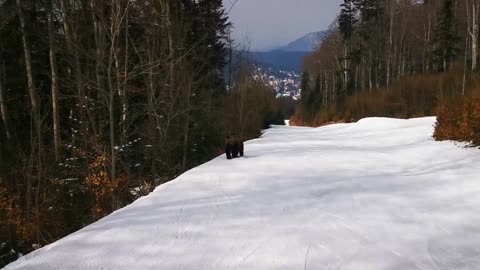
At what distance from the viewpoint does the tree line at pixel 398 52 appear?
100 feet

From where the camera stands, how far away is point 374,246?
432cm

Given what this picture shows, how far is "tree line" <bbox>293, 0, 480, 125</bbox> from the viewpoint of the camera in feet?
100

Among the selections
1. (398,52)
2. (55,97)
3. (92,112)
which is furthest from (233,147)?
(398,52)

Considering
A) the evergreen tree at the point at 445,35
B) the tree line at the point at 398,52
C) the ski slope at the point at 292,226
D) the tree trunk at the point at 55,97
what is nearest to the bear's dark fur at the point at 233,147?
the ski slope at the point at 292,226

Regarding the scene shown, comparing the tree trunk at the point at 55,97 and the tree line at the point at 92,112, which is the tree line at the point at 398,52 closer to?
the tree line at the point at 92,112

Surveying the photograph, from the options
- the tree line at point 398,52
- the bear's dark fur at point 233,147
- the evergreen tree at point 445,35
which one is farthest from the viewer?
the evergreen tree at point 445,35

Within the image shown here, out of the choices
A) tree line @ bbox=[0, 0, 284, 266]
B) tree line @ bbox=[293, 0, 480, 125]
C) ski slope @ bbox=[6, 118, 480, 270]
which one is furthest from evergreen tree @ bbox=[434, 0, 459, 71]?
ski slope @ bbox=[6, 118, 480, 270]

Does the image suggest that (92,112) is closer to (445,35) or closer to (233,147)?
(233,147)

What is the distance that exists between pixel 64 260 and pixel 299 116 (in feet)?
246

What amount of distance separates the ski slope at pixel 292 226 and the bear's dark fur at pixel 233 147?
398 centimetres

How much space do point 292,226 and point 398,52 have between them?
49296mm

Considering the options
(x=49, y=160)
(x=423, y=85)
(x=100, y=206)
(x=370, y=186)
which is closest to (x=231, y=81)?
(x=423, y=85)

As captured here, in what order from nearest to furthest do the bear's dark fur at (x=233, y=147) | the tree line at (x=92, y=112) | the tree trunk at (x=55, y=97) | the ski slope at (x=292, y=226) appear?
the ski slope at (x=292, y=226) → the tree line at (x=92, y=112) → the tree trunk at (x=55, y=97) → the bear's dark fur at (x=233, y=147)

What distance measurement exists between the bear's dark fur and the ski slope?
3983 millimetres
